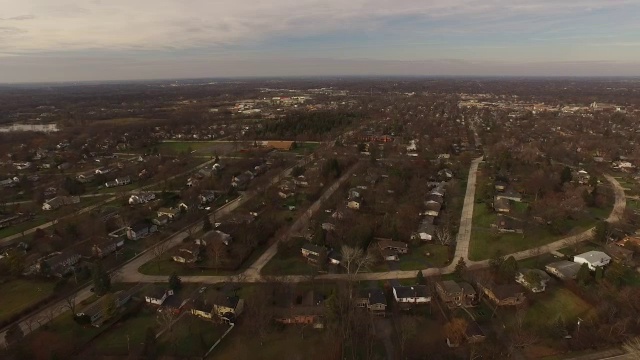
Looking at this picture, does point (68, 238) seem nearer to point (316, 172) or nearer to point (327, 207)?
point (327, 207)

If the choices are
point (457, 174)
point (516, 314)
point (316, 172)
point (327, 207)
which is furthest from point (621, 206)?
point (316, 172)

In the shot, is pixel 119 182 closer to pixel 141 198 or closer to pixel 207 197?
pixel 141 198

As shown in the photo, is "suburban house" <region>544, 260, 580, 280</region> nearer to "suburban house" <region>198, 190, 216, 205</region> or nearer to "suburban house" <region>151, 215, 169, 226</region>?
"suburban house" <region>198, 190, 216, 205</region>

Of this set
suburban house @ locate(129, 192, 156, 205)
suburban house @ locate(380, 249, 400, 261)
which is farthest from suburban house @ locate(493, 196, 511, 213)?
suburban house @ locate(129, 192, 156, 205)

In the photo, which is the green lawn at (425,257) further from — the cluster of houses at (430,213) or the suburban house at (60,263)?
the suburban house at (60,263)

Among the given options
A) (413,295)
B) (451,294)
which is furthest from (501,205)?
(413,295)

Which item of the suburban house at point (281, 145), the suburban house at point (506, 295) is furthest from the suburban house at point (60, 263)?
the suburban house at point (281, 145)
